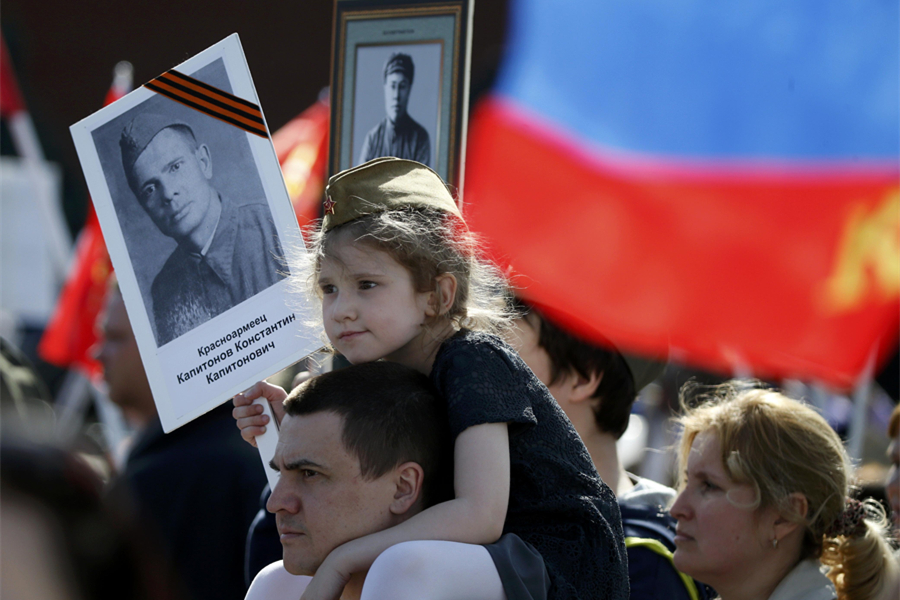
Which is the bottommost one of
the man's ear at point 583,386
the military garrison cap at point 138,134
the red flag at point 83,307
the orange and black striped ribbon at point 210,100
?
the red flag at point 83,307

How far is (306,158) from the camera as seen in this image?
7.52m

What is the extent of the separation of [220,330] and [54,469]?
1.73m

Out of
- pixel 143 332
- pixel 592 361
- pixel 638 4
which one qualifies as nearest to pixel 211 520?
pixel 143 332

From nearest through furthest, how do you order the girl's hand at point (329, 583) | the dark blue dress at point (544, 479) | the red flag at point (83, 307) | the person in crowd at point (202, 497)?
the girl's hand at point (329, 583) → the dark blue dress at point (544, 479) → the person in crowd at point (202, 497) → the red flag at point (83, 307)

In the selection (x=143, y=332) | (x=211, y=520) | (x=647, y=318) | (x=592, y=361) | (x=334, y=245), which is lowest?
(x=647, y=318)

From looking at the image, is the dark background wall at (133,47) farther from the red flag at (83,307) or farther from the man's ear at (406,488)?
the man's ear at (406,488)

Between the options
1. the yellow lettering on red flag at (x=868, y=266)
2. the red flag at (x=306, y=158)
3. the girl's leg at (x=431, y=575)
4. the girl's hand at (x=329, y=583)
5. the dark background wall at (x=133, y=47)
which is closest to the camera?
the girl's leg at (x=431, y=575)

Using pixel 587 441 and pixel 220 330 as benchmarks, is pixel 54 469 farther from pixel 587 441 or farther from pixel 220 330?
pixel 587 441

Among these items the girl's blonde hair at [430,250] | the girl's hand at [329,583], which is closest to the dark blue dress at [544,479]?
the girl's blonde hair at [430,250]

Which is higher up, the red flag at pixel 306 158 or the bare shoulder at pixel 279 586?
the bare shoulder at pixel 279 586

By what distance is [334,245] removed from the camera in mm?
2330

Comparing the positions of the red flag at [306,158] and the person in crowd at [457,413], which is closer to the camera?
the person in crowd at [457,413]

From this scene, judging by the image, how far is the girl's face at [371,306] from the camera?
2244 millimetres

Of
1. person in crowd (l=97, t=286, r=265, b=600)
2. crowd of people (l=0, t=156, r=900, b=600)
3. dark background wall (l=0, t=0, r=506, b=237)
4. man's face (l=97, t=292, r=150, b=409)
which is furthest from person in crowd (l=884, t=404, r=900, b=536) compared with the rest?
dark background wall (l=0, t=0, r=506, b=237)
